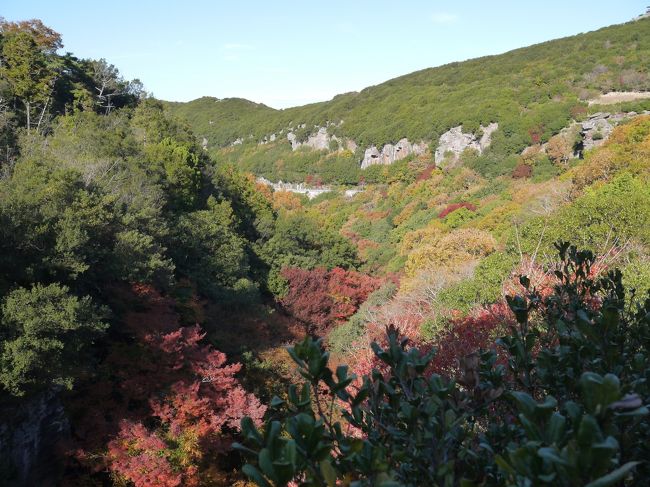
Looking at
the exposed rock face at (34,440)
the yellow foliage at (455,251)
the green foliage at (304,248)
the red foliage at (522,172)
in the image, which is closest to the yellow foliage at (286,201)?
the green foliage at (304,248)

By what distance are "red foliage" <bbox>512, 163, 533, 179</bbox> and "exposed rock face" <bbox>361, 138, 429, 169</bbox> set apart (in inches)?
842

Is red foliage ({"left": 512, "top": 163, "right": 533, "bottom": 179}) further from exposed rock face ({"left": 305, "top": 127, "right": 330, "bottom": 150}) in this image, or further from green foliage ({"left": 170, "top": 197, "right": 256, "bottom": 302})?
A: exposed rock face ({"left": 305, "top": 127, "right": 330, "bottom": 150})

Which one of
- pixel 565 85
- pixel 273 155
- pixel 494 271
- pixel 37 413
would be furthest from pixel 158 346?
pixel 273 155

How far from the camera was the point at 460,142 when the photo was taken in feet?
195

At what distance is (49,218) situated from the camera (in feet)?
38.4

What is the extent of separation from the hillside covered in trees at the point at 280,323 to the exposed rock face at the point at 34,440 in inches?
2.0

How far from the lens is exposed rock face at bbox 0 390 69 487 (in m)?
9.05

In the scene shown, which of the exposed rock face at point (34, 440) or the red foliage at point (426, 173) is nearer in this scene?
the exposed rock face at point (34, 440)

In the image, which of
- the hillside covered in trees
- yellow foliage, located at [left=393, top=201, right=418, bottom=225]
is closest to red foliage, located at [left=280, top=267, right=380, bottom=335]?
the hillside covered in trees

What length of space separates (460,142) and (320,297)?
42.9 m

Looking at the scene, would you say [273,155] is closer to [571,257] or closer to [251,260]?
[251,260]

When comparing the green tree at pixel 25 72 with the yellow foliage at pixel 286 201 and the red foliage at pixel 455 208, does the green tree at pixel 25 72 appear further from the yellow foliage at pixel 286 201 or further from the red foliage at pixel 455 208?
the yellow foliage at pixel 286 201

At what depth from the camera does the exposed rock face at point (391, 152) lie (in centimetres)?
6650

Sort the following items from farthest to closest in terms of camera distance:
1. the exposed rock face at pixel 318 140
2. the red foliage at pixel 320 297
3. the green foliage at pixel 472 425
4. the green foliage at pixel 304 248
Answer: the exposed rock face at pixel 318 140 < the green foliage at pixel 304 248 < the red foliage at pixel 320 297 < the green foliage at pixel 472 425
